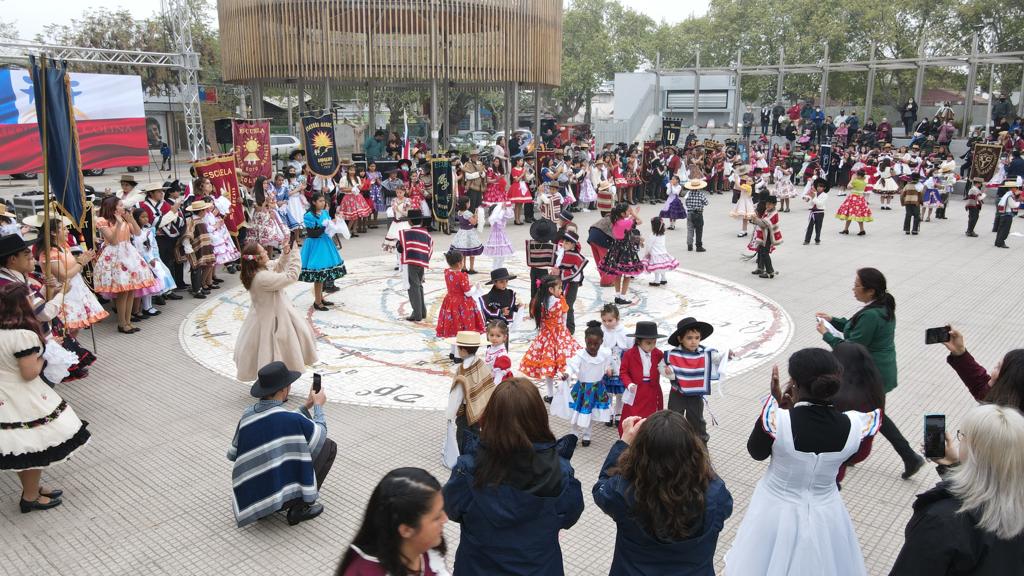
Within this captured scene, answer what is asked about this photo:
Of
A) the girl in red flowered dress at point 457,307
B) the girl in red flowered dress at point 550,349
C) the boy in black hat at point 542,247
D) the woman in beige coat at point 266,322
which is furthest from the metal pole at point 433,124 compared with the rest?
the girl in red flowered dress at point 550,349

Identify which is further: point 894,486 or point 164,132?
point 164,132

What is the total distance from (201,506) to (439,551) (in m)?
3.86

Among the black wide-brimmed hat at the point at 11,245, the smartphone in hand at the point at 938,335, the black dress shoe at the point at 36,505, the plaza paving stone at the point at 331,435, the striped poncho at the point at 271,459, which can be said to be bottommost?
the plaza paving stone at the point at 331,435

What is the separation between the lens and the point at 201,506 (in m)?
6.18

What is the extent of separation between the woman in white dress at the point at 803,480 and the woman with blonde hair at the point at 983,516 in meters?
1.14

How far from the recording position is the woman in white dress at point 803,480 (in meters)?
4.14

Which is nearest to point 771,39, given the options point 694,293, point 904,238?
point 904,238

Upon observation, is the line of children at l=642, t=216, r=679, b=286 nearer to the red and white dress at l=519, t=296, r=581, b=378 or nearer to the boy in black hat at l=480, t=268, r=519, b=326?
the boy in black hat at l=480, t=268, r=519, b=326

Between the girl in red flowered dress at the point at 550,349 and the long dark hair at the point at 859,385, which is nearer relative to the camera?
the long dark hair at the point at 859,385

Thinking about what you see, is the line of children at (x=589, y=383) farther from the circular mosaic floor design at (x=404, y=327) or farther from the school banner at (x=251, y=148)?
the school banner at (x=251, y=148)

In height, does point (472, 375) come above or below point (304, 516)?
above

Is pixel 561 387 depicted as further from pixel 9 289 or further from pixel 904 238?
pixel 904 238

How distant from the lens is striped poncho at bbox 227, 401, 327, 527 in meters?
5.50

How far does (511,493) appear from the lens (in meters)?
3.52
